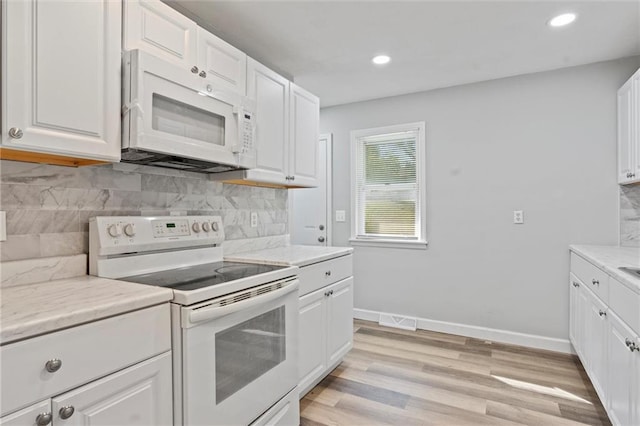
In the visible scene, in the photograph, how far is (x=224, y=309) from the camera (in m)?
1.42

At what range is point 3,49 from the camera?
1132 mm

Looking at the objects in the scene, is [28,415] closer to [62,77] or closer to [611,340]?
[62,77]

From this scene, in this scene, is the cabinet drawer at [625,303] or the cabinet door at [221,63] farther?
the cabinet door at [221,63]

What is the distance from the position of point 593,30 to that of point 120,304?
3153 millimetres

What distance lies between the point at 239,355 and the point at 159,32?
1.51 metres

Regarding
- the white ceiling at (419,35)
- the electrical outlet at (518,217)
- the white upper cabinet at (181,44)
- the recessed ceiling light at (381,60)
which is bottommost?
the electrical outlet at (518,217)

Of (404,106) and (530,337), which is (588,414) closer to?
(530,337)

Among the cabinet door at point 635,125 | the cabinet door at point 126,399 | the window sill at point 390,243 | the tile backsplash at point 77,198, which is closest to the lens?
the cabinet door at point 126,399

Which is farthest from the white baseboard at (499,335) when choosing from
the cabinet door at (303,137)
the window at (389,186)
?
the cabinet door at (303,137)

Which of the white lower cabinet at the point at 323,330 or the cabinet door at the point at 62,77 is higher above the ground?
the cabinet door at the point at 62,77

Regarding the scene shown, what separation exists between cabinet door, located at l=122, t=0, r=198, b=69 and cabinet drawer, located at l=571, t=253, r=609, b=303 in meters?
2.47

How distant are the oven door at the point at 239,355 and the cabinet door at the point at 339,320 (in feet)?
1.81

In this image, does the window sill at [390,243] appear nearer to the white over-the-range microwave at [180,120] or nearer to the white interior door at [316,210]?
the white interior door at [316,210]

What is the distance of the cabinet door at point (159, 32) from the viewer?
4.95 ft
